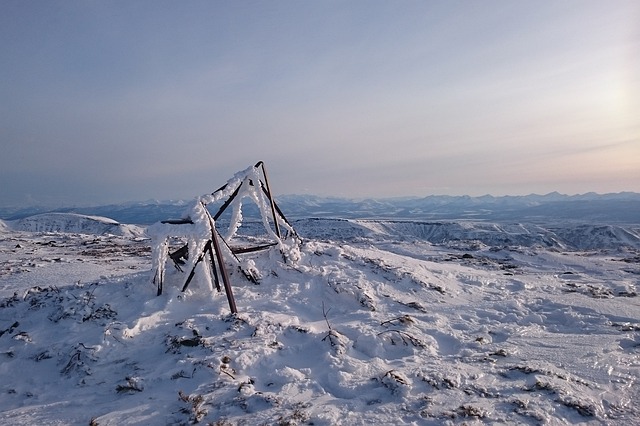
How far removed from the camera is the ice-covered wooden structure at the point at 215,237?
11.0 m

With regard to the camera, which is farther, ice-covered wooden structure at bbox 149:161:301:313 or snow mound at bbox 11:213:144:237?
snow mound at bbox 11:213:144:237

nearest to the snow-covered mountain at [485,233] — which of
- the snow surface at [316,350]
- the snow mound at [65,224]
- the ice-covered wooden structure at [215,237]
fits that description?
the snow mound at [65,224]

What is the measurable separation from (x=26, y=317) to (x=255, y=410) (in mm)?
7508

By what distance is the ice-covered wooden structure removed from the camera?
11.0 m

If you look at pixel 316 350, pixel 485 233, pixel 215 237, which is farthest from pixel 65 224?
pixel 316 350

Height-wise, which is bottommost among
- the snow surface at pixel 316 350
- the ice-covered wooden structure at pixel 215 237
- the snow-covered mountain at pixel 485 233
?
the snow-covered mountain at pixel 485 233

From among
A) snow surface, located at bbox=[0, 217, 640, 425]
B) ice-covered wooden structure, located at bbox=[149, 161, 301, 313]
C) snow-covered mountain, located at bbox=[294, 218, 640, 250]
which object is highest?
ice-covered wooden structure, located at bbox=[149, 161, 301, 313]

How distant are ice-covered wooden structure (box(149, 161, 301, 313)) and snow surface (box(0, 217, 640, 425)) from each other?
45 centimetres

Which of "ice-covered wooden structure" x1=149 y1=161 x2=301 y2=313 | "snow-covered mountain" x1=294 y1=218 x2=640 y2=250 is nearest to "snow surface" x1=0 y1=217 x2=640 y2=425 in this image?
"ice-covered wooden structure" x1=149 y1=161 x2=301 y2=313

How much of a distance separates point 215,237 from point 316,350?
4.77 meters

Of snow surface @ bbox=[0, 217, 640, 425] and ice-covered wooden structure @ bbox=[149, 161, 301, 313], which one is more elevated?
ice-covered wooden structure @ bbox=[149, 161, 301, 313]

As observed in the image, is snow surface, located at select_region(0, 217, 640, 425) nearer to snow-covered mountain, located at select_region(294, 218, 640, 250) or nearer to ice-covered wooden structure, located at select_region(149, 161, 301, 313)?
ice-covered wooden structure, located at select_region(149, 161, 301, 313)

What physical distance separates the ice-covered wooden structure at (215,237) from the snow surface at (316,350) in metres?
0.45

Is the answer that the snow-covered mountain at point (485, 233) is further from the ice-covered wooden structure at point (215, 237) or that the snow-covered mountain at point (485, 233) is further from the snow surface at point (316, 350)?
the snow surface at point (316, 350)
